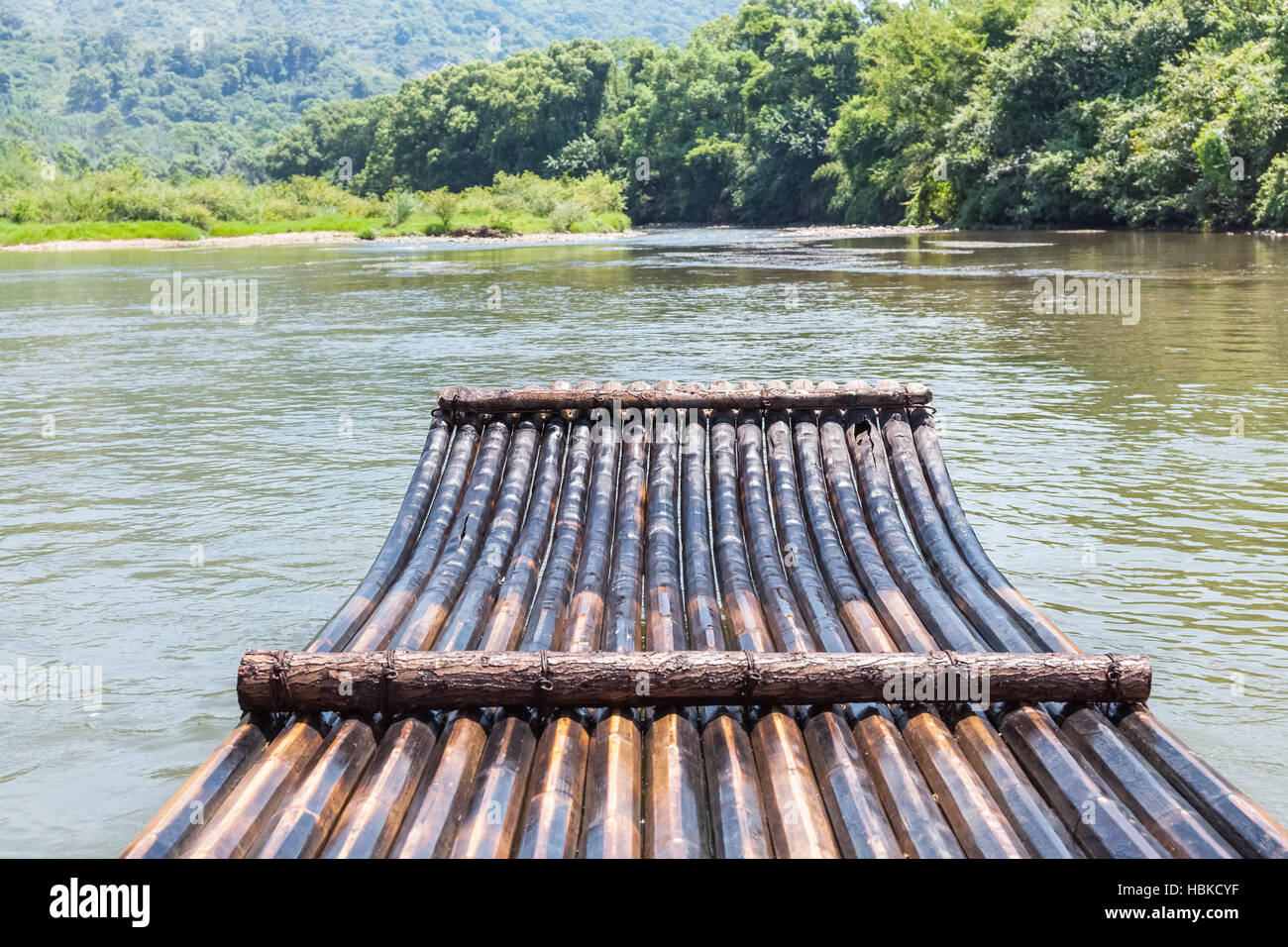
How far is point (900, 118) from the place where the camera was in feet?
222

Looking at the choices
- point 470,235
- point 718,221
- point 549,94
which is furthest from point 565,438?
point 549,94

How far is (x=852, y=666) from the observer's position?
14.5 ft

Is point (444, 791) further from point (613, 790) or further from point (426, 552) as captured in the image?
point (426, 552)

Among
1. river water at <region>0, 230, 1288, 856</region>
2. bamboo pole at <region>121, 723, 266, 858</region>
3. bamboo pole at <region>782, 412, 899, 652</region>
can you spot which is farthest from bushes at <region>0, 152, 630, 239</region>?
bamboo pole at <region>121, 723, 266, 858</region>

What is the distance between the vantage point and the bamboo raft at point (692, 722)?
12.1ft

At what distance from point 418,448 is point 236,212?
220ft

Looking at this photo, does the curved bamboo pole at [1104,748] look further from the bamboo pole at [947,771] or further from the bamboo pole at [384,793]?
the bamboo pole at [384,793]

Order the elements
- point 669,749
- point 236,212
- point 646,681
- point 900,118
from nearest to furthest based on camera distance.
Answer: point 669,749 < point 646,681 < point 900,118 < point 236,212

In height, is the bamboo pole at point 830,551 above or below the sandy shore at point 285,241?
below

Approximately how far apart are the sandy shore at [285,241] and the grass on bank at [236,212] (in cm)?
88

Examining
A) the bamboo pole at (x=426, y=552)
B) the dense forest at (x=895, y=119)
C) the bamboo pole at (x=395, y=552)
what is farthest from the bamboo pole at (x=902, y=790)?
the dense forest at (x=895, y=119)

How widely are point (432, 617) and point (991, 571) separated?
2.76 metres

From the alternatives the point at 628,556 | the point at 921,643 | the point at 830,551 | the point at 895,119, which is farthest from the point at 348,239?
the point at 921,643
